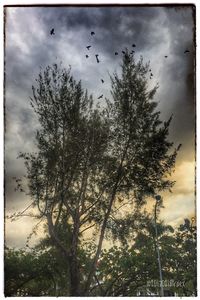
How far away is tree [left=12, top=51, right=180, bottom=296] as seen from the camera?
28.6 ft

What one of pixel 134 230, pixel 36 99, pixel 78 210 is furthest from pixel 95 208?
pixel 36 99

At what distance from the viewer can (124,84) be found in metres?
8.87

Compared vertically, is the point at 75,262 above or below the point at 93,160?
below

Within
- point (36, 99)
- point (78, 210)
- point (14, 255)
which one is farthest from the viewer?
point (78, 210)

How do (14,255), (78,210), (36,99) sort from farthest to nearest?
(78,210) < (36,99) < (14,255)

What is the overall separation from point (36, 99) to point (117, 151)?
7.27 ft

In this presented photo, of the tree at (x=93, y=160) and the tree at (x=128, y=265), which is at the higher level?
the tree at (x=93, y=160)

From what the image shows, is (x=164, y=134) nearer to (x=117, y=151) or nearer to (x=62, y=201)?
(x=117, y=151)

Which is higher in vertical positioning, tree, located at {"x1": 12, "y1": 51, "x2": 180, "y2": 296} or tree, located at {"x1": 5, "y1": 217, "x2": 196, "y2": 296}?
tree, located at {"x1": 12, "y1": 51, "x2": 180, "y2": 296}

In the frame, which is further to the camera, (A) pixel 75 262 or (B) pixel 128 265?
(B) pixel 128 265

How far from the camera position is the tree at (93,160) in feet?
28.6

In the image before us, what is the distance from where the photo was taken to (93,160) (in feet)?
30.0

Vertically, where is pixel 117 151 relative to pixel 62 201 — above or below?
above

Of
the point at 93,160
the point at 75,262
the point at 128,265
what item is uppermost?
the point at 93,160
